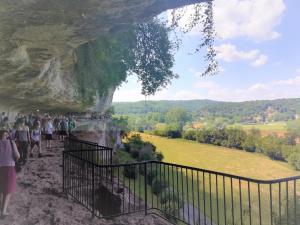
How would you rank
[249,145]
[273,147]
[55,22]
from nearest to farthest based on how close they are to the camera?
[55,22] < [273,147] < [249,145]

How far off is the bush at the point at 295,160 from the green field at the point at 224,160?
0.92 metres

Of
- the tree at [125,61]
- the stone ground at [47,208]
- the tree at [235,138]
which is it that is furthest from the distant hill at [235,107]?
the stone ground at [47,208]

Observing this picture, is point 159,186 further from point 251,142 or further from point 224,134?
point 224,134

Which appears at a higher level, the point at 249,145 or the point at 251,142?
the point at 251,142

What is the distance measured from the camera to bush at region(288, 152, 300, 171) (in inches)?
2043

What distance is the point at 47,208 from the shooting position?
6.20 metres

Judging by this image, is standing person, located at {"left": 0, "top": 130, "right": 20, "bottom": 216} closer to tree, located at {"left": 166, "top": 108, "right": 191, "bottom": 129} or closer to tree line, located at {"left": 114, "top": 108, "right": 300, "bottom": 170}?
tree line, located at {"left": 114, "top": 108, "right": 300, "bottom": 170}

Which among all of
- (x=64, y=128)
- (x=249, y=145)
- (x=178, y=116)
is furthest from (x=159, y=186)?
(x=178, y=116)

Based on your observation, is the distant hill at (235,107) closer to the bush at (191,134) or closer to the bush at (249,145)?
the bush at (191,134)

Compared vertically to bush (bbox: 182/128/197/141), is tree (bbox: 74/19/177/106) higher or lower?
higher

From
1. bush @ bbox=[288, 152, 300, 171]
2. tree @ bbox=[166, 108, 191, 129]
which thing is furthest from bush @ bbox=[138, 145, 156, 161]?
tree @ bbox=[166, 108, 191, 129]

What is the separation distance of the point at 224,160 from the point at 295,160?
44.6 feet

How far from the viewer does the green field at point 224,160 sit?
178 feet

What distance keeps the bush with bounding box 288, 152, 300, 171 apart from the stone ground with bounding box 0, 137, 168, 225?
51086 millimetres
